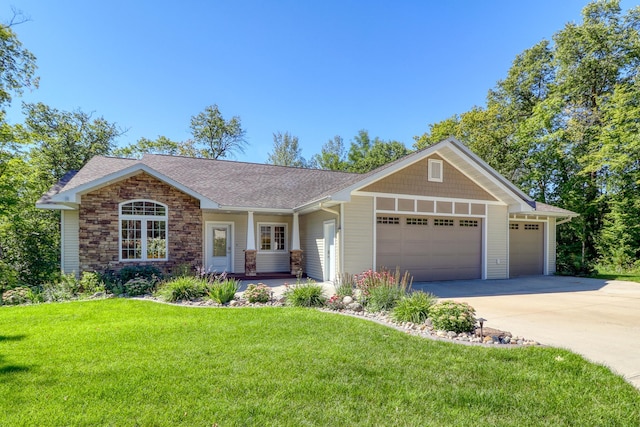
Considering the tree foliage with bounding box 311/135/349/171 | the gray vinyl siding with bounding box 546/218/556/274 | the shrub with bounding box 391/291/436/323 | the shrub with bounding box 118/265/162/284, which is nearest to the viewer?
the shrub with bounding box 391/291/436/323

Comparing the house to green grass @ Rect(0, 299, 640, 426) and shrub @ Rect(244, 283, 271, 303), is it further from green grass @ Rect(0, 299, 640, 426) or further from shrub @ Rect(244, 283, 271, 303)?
green grass @ Rect(0, 299, 640, 426)

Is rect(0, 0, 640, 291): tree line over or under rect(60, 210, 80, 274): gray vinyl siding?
over

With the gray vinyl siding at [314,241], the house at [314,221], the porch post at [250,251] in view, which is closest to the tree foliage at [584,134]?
the house at [314,221]

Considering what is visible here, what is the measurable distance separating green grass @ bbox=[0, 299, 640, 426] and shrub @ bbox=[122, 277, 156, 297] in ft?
10.4

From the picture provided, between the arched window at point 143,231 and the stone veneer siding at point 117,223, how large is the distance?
0.51ft

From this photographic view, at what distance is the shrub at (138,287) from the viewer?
28.3ft

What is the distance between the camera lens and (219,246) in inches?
523

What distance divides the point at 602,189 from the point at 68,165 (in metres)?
31.0

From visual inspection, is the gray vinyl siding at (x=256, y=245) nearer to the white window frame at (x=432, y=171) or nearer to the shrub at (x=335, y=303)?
the white window frame at (x=432, y=171)

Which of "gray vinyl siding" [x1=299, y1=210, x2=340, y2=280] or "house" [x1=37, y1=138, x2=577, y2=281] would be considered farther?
"gray vinyl siding" [x1=299, y1=210, x2=340, y2=280]

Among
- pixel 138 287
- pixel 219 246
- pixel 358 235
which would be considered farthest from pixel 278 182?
pixel 138 287

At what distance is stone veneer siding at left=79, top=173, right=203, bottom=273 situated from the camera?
9984 millimetres

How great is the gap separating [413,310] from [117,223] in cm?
916

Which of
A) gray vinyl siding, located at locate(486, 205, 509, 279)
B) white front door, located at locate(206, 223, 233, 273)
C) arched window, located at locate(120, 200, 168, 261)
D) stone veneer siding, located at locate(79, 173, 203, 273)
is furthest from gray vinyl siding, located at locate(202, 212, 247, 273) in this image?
gray vinyl siding, located at locate(486, 205, 509, 279)
